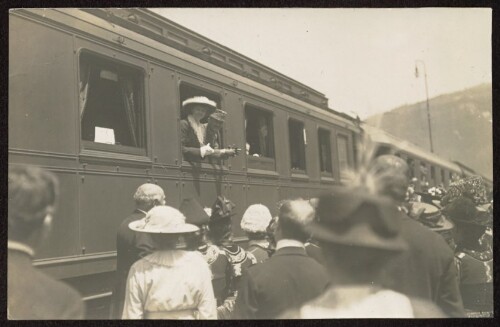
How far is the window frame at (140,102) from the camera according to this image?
10.6ft

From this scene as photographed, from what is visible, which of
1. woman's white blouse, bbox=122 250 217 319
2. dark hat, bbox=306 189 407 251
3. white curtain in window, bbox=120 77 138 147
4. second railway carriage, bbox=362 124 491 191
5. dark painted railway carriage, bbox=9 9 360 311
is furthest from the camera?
second railway carriage, bbox=362 124 491 191

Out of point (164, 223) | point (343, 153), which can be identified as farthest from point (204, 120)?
point (343, 153)

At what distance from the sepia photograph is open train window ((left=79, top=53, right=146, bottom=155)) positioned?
1cm

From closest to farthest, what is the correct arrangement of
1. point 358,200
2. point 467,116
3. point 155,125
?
1. point 358,200
2. point 155,125
3. point 467,116

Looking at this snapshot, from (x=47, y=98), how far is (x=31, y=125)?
0.20 meters

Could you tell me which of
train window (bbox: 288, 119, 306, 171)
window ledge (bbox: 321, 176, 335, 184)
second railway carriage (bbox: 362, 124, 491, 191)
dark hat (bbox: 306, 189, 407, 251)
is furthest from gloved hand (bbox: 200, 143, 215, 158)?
second railway carriage (bbox: 362, 124, 491, 191)

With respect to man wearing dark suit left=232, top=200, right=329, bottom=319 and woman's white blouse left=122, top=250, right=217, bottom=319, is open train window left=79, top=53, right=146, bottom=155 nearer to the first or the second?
woman's white blouse left=122, top=250, right=217, bottom=319

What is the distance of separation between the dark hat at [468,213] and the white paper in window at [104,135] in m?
2.70

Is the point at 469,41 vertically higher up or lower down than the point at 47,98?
higher up

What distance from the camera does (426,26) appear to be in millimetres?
4184

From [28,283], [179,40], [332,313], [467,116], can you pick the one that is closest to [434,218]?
[467,116]

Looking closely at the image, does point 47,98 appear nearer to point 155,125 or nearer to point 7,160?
point 7,160

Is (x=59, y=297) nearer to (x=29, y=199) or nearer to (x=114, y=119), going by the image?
(x=29, y=199)

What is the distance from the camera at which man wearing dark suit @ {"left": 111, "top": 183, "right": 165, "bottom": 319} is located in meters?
3.27
